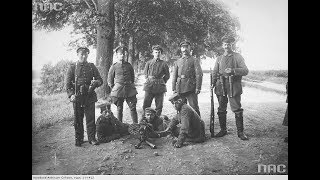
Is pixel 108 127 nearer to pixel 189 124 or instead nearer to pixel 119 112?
pixel 119 112

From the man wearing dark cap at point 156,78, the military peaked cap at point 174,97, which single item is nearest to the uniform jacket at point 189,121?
the military peaked cap at point 174,97

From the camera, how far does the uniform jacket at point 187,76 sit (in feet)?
13.4

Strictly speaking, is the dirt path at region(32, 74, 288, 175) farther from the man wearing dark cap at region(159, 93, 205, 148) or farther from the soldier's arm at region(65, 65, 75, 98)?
the soldier's arm at region(65, 65, 75, 98)

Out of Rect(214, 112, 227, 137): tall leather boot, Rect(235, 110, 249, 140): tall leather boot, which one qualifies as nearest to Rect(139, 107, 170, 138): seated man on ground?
Rect(214, 112, 227, 137): tall leather boot

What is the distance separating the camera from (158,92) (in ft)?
13.6

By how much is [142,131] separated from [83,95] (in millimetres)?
814

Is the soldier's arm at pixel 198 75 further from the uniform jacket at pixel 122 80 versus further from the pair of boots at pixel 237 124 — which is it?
the uniform jacket at pixel 122 80

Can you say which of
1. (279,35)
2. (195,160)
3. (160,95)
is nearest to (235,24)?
(279,35)

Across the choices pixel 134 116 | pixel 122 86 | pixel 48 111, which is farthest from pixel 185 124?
pixel 48 111
